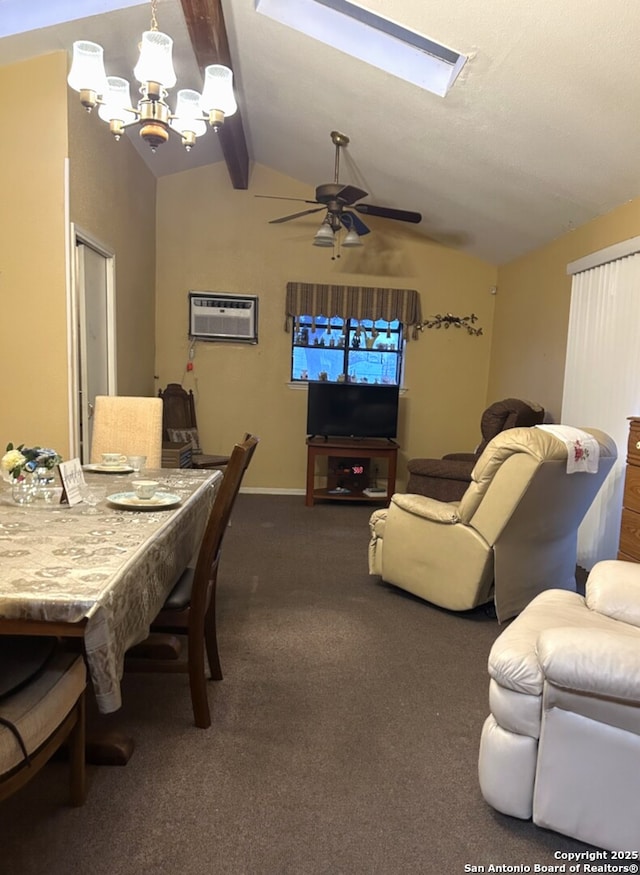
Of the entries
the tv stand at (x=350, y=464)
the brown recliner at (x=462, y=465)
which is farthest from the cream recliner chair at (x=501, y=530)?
the tv stand at (x=350, y=464)

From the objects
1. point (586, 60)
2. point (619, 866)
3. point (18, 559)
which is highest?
point (586, 60)

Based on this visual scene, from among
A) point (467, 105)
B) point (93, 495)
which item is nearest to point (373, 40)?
point (467, 105)

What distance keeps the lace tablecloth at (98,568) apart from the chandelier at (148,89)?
159cm

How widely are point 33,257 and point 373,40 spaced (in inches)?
89.4

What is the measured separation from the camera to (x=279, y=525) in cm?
434

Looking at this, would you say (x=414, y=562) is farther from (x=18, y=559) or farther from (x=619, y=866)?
(x=18, y=559)

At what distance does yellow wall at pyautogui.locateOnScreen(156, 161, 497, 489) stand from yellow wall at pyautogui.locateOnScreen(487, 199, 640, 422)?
1.10 ft

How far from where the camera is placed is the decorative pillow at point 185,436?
4965 millimetres

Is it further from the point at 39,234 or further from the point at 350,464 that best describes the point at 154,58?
the point at 350,464

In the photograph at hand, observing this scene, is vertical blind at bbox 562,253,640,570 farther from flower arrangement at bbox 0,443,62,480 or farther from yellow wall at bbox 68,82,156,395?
yellow wall at bbox 68,82,156,395

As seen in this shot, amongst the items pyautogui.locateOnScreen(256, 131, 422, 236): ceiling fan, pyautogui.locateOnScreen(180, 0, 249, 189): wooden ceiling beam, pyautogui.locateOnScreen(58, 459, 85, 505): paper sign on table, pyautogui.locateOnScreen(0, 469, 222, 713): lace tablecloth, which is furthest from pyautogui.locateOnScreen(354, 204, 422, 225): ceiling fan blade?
pyautogui.locateOnScreen(58, 459, 85, 505): paper sign on table

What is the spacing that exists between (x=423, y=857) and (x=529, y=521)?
156 centimetres

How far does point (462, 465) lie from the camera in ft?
13.4

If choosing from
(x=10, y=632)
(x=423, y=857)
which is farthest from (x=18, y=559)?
(x=423, y=857)
